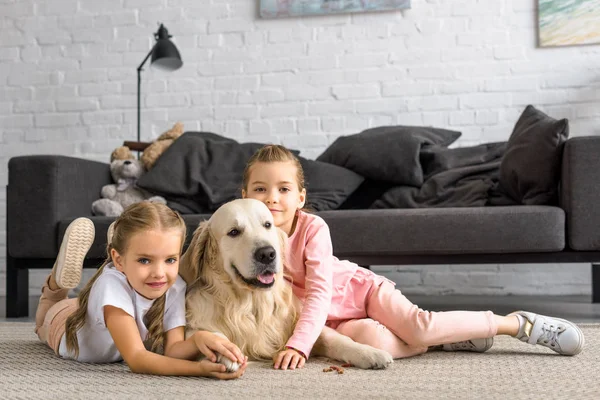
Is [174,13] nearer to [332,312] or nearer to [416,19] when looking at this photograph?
[416,19]

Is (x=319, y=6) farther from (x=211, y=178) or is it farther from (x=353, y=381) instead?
(x=353, y=381)

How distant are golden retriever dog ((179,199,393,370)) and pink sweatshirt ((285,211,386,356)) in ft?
0.24

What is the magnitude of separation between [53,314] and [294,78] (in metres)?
2.41

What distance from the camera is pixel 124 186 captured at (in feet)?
11.1

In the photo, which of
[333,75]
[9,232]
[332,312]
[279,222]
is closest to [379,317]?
[332,312]

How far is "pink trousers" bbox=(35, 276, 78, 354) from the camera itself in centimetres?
203

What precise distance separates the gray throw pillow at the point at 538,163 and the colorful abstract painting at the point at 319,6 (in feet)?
4.70

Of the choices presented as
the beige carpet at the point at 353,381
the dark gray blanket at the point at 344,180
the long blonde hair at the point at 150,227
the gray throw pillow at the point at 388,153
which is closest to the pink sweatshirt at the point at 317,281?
the beige carpet at the point at 353,381

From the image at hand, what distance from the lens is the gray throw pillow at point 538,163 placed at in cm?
283

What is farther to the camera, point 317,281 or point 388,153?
point 388,153

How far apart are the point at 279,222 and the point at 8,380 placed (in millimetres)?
773

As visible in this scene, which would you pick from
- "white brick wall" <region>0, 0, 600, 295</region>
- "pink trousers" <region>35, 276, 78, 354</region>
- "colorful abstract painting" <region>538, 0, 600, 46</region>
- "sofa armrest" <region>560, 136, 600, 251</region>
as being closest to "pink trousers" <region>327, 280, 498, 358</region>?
"pink trousers" <region>35, 276, 78, 354</region>

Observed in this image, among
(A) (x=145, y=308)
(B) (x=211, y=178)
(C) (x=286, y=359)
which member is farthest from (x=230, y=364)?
(B) (x=211, y=178)

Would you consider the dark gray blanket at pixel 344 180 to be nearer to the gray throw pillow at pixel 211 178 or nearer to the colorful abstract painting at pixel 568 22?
the gray throw pillow at pixel 211 178
